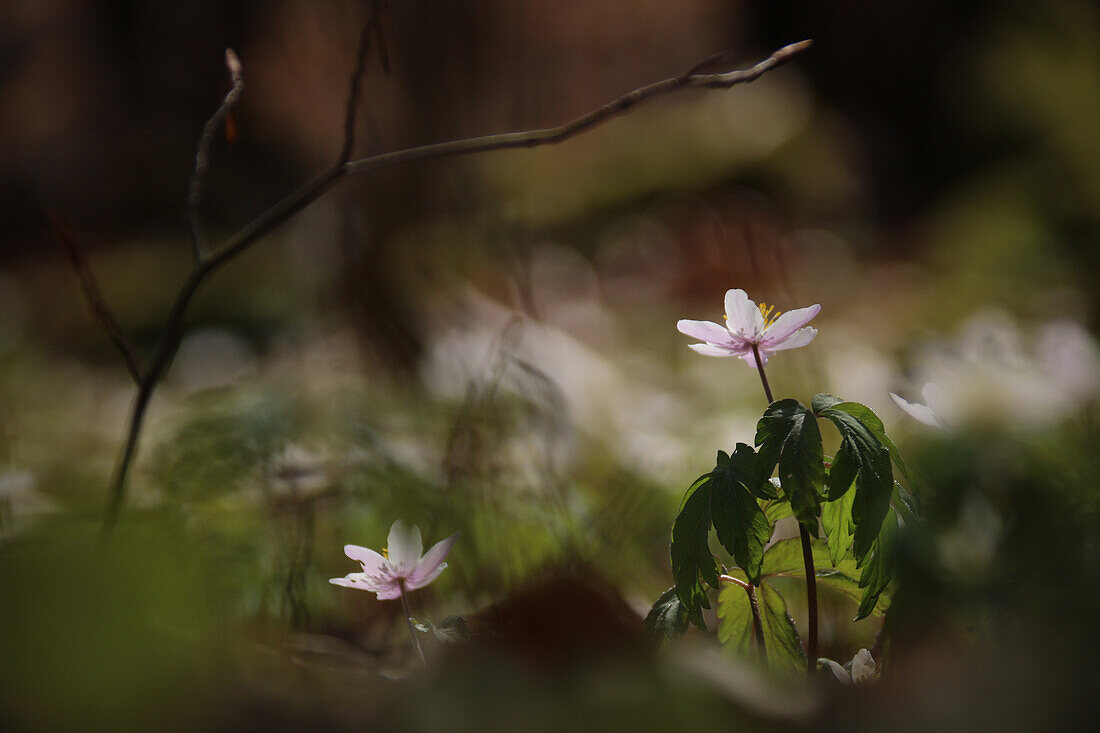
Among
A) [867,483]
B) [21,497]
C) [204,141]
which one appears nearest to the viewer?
[867,483]

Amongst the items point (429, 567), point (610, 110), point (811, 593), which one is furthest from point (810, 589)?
point (610, 110)

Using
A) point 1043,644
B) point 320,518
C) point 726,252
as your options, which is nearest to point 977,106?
point 726,252

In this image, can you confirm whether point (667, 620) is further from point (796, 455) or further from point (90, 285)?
point (90, 285)

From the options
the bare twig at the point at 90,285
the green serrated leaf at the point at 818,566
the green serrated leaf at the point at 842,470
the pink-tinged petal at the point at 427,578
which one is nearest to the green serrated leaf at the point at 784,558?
the green serrated leaf at the point at 818,566

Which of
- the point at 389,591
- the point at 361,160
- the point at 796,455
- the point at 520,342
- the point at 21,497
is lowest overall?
the point at 520,342

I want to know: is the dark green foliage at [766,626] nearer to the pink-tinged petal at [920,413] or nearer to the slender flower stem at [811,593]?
the slender flower stem at [811,593]

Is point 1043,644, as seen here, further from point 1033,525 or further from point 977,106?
point 977,106
